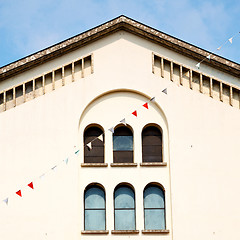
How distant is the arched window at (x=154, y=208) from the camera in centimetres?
2989

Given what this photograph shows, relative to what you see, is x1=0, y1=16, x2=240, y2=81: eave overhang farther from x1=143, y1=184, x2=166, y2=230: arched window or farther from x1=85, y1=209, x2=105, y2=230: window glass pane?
x1=85, y1=209, x2=105, y2=230: window glass pane

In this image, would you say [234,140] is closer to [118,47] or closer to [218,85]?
[218,85]

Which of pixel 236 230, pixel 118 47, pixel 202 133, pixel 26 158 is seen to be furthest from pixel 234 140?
pixel 26 158

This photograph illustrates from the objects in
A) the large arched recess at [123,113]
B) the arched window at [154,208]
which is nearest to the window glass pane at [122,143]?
the large arched recess at [123,113]

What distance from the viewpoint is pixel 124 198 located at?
30.3 metres

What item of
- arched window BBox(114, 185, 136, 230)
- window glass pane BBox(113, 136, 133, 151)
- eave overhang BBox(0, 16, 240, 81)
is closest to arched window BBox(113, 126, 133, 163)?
window glass pane BBox(113, 136, 133, 151)

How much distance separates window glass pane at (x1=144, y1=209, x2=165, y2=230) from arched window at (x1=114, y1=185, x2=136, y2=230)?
21.1 inches

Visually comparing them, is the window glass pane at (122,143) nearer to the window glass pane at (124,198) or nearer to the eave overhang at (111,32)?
the window glass pane at (124,198)

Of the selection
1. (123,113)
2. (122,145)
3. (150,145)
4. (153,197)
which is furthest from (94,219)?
(123,113)

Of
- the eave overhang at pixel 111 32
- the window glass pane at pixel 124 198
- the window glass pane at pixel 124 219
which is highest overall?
the eave overhang at pixel 111 32

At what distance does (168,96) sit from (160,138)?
5.70 feet

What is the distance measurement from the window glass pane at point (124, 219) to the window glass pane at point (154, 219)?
0.54m

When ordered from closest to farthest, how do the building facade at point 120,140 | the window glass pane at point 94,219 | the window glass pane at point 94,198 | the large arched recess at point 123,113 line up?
the building facade at point 120,140
the window glass pane at point 94,219
the window glass pane at point 94,198
the large arched recess at point 123,113

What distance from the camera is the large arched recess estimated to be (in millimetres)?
31047
